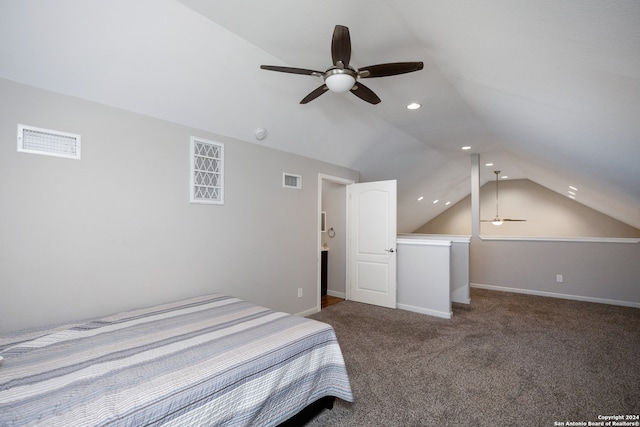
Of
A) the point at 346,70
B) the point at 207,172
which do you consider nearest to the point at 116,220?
the point at 207,172

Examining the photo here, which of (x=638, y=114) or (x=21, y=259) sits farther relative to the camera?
(x=21, y=259)

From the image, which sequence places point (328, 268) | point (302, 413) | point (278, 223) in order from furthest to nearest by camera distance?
point (328, 268)
point (278, 223)
point (302, 413)

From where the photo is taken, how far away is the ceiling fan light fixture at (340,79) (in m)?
1.91

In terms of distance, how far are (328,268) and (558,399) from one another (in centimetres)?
350

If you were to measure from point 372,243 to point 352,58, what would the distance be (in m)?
2.75

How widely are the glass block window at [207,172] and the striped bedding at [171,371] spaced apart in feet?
3.84

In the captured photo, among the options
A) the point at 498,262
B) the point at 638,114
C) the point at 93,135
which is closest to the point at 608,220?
the point at 498,262

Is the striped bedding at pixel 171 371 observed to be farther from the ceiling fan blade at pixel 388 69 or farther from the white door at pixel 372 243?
the white door at pixel 372 243

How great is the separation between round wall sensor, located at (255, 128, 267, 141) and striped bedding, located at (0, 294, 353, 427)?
6.33 ft

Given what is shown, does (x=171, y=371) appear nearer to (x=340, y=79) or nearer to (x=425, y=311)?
(x=340, y=79)

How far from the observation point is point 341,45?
1.74 metres

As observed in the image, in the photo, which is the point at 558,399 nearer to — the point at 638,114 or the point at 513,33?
the point at 638,114

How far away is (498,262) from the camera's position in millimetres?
5457

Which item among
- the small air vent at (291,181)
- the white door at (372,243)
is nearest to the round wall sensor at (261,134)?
the small air vent at (291,181)
